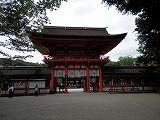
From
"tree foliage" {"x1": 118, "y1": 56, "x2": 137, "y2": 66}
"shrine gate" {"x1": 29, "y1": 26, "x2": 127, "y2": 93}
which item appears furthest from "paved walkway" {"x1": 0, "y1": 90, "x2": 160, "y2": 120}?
"tree foliage" {"x1": 118, "y1": 56, "x2": 137, "y2": 66}

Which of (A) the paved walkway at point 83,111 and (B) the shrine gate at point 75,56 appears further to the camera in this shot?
(B) the shrine gate at point 75,56

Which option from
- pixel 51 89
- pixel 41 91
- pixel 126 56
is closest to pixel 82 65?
pixel 51 89

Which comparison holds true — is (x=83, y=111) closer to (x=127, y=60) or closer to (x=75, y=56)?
(x=75, y=56)

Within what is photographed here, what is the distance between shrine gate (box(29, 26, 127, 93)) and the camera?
19562 millimetres

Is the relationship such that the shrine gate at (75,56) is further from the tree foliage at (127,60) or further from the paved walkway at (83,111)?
the tree foliage at (127,60)

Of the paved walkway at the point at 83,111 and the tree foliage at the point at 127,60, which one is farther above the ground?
the tree foliage at the point at 127,60

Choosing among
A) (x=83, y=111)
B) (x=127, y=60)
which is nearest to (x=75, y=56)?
(x=83, y=111)

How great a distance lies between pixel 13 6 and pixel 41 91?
16421 millimetres

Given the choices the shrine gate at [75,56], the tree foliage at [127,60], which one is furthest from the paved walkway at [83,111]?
the tree foliage at [127,60]

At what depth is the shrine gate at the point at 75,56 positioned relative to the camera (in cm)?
1956

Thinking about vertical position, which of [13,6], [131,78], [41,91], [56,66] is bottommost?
[41,91]

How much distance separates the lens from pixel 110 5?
21.9 feet

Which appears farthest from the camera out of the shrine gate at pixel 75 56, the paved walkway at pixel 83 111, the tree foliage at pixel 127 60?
the tree foliage at pixel 127 60

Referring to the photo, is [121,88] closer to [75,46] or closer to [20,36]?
[75,46]
